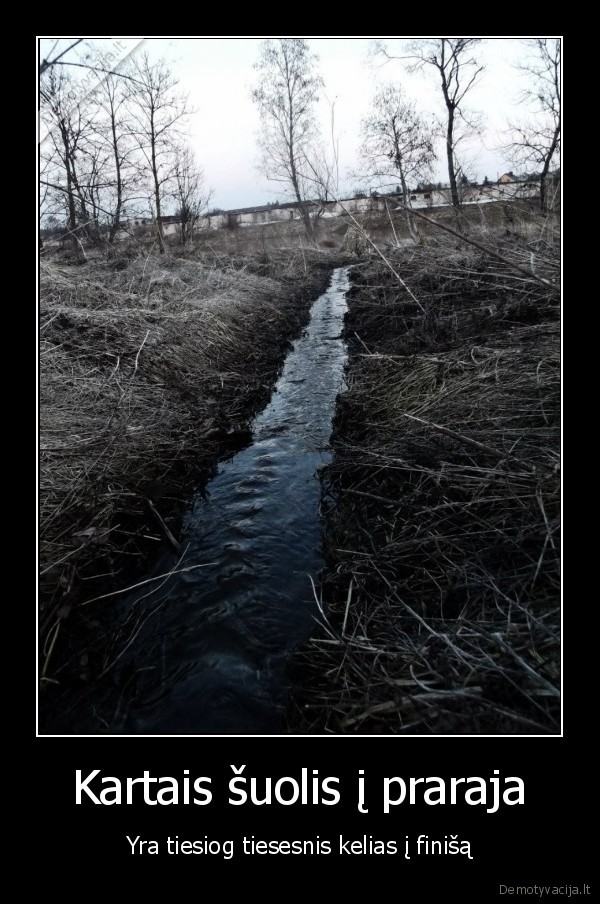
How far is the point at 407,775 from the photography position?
5.06 feet

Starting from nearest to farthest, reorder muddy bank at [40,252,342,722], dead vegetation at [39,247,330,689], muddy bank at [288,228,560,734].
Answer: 1. muddy bank at [288,228,560,734]
2. muddy bank at [40,252,342,722]
3. dead vegetation at [39,247,330,689]

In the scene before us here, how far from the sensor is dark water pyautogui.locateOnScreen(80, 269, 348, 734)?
2129mm

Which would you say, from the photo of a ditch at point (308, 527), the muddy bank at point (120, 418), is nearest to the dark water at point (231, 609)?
the photo of a ditch at point (308, 527)

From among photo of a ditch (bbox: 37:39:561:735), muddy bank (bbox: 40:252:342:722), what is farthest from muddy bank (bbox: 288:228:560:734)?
muddy bank (bbox: 40:252:342:722)

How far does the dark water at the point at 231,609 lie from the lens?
6.98ft

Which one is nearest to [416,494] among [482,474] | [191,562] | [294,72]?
[482,474]

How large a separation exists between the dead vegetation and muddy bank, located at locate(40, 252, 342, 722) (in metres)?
0.01

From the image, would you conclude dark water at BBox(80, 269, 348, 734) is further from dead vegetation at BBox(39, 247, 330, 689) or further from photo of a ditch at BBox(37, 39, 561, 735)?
dead vegetation at BBox(39, 247, 330, 689)

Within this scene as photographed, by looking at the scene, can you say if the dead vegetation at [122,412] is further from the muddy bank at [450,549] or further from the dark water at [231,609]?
the muddy bank at [450,549]

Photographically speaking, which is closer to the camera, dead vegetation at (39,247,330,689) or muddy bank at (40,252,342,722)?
muddy bank at (40,252,342,722)

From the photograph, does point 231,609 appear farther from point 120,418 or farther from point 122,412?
point 122,412

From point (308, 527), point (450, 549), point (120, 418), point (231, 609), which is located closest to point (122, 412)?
point (120, 418)

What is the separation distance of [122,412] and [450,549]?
3060 mm

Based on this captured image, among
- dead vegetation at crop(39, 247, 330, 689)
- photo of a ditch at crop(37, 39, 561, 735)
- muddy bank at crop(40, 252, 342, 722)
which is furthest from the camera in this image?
dead vegetation at crop(39, 247, 330, 689)
